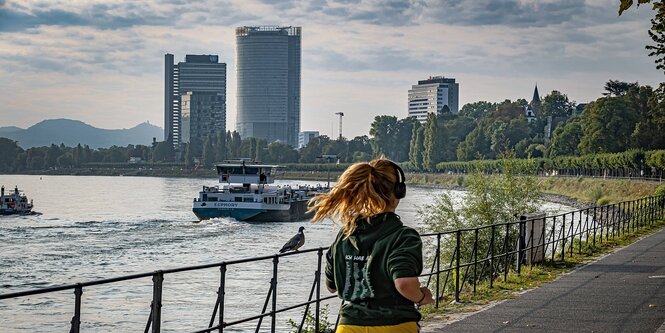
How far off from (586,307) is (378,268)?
417 inches

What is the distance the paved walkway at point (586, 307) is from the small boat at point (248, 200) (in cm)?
6310

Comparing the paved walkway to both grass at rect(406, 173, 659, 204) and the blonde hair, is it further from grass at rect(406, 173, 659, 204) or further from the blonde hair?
grass at rect(406, 173, 659, 204)

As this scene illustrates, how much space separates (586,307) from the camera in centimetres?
1572

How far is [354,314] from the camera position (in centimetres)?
596

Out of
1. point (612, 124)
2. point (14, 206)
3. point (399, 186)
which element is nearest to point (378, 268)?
point (399, 186)

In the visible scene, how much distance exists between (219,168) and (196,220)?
13.4m

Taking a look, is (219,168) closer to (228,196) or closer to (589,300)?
(228,196)

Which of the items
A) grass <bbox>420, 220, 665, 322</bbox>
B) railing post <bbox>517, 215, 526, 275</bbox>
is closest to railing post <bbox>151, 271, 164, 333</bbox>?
grass <bbox>420, 220, 665, 322</bbox>

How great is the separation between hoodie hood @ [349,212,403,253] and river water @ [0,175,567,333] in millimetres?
475

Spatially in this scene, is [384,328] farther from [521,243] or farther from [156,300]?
[521,243]

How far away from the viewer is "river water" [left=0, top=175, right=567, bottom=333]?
3045cm

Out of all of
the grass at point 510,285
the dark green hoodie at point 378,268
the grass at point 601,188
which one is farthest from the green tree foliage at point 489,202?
the grass at point 601,188

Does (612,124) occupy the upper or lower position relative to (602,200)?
upper

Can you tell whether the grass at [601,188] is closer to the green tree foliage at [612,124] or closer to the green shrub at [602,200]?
the green shrub at [602,200]
